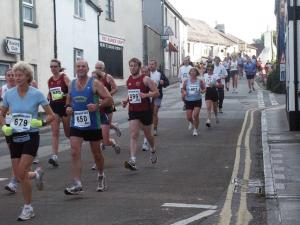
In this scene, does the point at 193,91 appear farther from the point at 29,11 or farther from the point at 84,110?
the point at 29,11

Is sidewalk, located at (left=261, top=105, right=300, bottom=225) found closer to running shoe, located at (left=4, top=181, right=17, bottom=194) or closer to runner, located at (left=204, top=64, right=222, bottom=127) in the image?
runner, located at (left=204, top=64, right=222, bottom=127)

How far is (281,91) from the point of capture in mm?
28875

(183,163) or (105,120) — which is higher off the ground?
(105,120)

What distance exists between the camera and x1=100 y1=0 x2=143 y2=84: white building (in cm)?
3541

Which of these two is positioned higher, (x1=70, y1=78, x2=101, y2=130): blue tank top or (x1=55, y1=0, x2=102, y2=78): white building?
(x1=55, y1=0, x2=102, y2=78): white building

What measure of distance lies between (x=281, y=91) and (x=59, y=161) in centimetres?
1897

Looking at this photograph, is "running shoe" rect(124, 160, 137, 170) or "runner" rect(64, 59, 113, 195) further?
"running shoe" rect(124, 160, 137, 170)

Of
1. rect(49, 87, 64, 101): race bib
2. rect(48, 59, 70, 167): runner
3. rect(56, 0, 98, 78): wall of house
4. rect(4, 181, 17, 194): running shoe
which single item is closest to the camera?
rect(4, 181, 17, 194): running shoe

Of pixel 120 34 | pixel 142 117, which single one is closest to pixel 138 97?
pixel 142 117

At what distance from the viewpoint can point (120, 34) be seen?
125 feet

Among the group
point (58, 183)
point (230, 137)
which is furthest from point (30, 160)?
point (230, 137)

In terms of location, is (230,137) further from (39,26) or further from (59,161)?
(39,26)

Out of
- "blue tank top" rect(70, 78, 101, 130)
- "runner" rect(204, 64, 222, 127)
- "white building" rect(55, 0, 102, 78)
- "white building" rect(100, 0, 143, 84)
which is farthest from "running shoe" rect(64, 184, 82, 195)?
"white building" rect(100, 0, 143, 84)

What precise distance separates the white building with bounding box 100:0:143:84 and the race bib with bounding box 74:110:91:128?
25977 mm
